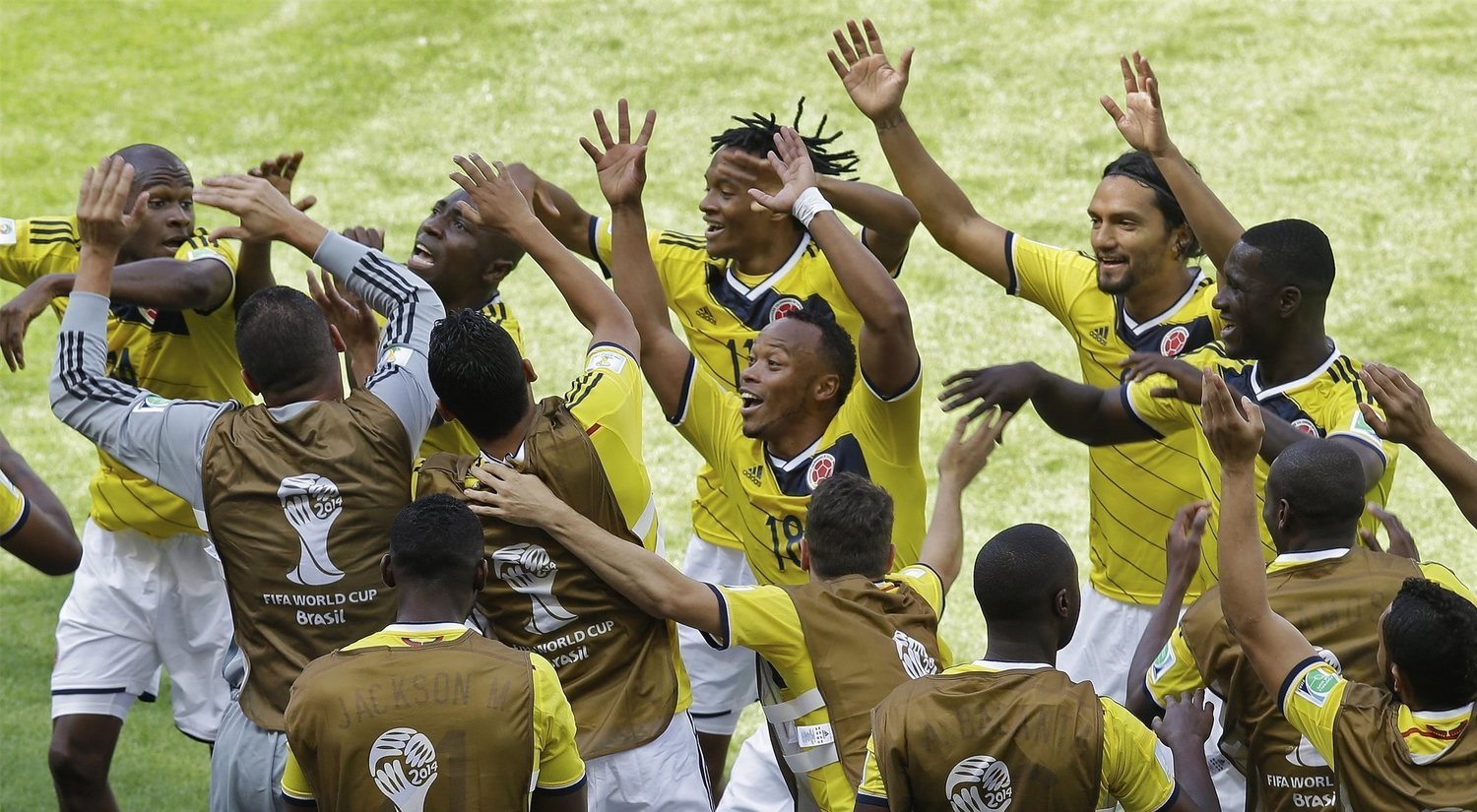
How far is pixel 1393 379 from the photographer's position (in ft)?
15.4

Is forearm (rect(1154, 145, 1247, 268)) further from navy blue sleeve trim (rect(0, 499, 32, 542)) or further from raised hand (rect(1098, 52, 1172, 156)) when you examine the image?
navy blue sleeve trim (rect(0, 499, 32, 542))

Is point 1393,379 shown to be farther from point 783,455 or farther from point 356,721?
point 356,721

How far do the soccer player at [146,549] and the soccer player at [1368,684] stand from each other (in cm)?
371

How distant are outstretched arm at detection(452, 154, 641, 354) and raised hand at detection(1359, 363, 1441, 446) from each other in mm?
2122

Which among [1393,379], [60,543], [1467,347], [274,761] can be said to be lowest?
[1467,347]

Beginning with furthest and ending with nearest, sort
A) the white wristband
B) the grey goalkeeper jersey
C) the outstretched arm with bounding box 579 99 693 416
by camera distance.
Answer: the outstretched arm with bounding box 579 99 693 416, the white wristband, the grey goalkeeper jersey

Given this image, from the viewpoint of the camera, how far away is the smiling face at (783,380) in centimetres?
539

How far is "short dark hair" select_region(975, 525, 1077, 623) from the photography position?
3.99 meters

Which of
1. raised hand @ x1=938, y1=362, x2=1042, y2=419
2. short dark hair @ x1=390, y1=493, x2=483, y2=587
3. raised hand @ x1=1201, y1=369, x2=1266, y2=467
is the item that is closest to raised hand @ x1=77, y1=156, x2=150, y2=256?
short dark hair @ x1=390, y1=493, x2=483, y2=587

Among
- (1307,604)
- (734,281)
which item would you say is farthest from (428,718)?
(734,281)

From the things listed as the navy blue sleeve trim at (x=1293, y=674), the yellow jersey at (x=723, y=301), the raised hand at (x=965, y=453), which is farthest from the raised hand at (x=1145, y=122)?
the navy blue sleeve trim at (x=1293, y=674)

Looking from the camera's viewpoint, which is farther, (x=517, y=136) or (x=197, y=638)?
(x=517, y=136)

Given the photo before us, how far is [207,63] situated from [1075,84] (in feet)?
24.9

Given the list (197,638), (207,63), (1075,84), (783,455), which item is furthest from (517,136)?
(783,455)
